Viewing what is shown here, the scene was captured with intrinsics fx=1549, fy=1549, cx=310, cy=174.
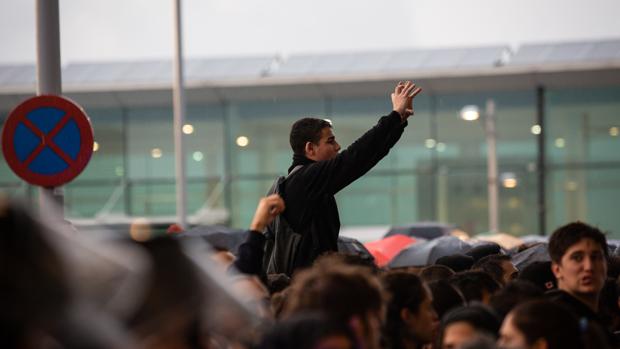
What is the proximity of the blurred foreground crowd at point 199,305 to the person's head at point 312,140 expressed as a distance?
208 cm

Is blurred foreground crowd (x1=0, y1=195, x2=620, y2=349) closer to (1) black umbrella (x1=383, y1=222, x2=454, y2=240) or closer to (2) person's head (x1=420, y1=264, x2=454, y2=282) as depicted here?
(2) person's head (x1=420, y1=264, x2=454, y2=282)

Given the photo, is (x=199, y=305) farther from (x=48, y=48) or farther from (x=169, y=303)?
(x=48, y=48)

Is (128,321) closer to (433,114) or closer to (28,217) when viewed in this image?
(28,217)

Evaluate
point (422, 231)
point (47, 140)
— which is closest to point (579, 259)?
point (47, 140)

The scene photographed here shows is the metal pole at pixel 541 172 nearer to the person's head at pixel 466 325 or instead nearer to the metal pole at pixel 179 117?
the metal pole at pixel 179 117

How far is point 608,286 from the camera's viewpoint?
28.2 feet

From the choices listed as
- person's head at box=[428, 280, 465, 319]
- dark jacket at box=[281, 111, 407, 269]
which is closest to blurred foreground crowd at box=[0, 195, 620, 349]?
person's head at box=[428, 280, 465, 319]

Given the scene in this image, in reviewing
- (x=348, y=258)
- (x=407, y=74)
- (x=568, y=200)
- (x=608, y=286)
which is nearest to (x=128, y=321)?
(x=348, y=258)

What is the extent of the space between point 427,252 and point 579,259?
9.68m

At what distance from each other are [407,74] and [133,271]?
104ft

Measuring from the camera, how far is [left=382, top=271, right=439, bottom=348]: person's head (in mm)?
6234

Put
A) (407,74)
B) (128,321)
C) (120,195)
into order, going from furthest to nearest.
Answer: (120,195), (407,74), (128,321)

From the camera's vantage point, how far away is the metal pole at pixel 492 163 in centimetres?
3453

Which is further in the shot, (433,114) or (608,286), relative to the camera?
(433,114)
